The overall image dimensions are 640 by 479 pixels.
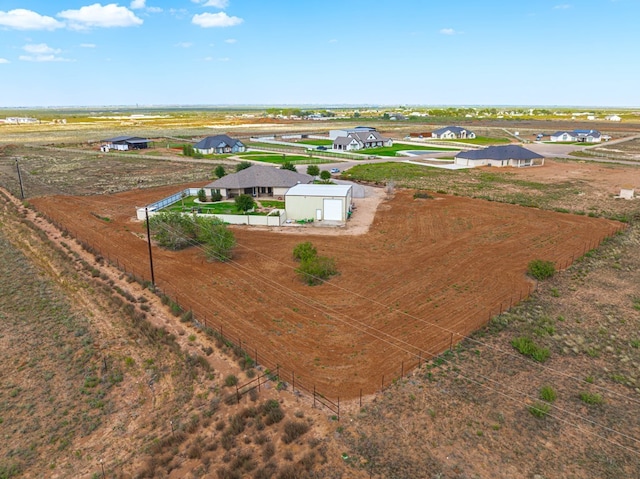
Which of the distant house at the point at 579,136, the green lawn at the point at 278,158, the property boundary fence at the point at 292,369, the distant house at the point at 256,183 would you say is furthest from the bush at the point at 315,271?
the distant house at the point at 579,136

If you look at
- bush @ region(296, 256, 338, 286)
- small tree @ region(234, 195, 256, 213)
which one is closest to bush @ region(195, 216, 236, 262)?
bush @ region(296, 256, 338, 286)

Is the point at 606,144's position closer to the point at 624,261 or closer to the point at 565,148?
the point at 565,148

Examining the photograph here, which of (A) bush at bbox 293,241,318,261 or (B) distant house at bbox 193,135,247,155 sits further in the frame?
(B) distant house at bbox 193,135,247,155

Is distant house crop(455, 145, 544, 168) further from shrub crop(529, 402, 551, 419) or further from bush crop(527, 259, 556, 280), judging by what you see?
shrub crop(529, 402, 551, 419)

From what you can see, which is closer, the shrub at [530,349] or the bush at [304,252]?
the shrub at [530,349]

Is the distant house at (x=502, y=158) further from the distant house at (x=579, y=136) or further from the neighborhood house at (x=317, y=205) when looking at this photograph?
the distant house at (x=579, y=136)

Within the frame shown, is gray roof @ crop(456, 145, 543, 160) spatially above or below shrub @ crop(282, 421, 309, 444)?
above
